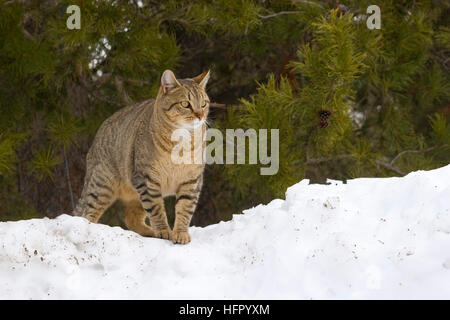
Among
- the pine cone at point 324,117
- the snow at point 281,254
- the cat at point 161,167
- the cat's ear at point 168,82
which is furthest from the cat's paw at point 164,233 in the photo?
the pine cone at point 324,117

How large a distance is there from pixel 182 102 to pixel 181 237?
3.04 feet

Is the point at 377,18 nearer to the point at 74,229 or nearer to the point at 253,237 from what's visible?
the point at 253,237

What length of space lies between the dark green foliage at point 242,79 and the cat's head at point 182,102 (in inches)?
12.4

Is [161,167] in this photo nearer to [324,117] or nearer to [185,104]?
[185,104]

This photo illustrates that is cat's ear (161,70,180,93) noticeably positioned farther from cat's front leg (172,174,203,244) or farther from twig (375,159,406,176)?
twig (375,159,406,176)

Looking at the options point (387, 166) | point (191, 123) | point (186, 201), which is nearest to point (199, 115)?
point (191, 123)

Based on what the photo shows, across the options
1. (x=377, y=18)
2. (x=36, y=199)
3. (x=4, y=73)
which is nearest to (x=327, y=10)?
(x=377, y=18)

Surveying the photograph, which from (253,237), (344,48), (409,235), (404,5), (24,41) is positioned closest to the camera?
(409,235)

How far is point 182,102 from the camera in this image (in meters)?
4.45

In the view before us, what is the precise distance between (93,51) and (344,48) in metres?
2.12

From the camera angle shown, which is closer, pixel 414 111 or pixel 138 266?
pixel 138 266

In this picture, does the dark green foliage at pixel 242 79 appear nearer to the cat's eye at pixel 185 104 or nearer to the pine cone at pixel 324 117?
the pine cone at pixel 324 117

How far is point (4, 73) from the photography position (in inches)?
208

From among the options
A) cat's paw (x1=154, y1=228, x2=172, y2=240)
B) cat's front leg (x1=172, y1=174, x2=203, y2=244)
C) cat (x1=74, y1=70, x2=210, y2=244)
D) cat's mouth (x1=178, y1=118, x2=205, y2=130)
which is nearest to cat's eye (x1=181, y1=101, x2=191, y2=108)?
cat (x1=74, y1=70, x2=210, y2=244)
